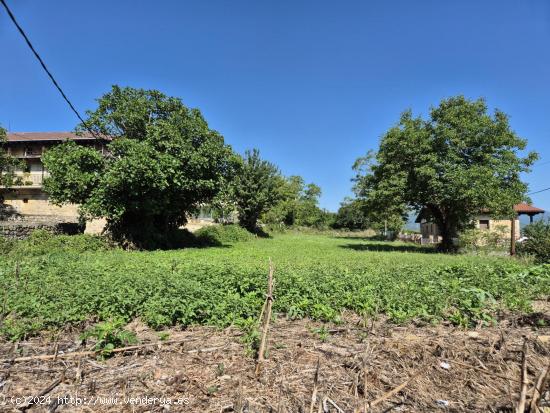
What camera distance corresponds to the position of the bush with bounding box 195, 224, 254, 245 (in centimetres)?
2431

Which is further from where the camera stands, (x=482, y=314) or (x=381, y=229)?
(x=381, y=229)

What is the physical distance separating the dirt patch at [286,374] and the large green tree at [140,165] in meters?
12.2

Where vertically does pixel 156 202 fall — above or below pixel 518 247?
above

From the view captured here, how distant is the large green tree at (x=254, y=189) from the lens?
3328cm

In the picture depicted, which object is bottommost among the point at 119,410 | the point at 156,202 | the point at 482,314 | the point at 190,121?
the point at 119,410

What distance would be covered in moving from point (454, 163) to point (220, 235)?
57.6 feet

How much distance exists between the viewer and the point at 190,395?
328cm

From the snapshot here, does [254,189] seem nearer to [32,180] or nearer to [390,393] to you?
[32,180]

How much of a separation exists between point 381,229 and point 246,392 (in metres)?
52.3

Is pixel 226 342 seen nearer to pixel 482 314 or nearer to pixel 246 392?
pixel 246 392

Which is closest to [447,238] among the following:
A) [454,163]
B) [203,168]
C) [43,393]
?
[454,163]

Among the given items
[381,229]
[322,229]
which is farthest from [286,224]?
[381,229]

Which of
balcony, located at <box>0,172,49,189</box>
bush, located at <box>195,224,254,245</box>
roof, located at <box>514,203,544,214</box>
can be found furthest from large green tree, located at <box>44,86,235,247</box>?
roof, located at <box>514,203,544,214</box>

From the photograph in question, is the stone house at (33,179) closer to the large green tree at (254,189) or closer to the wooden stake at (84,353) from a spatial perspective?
the large green tree at (254,189)
